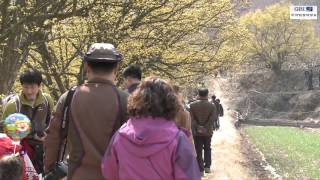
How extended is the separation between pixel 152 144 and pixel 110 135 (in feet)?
2.04

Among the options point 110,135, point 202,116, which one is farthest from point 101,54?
point 202,116

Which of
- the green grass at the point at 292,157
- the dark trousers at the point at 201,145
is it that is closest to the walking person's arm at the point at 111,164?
the dark trousers at the point at 201,145

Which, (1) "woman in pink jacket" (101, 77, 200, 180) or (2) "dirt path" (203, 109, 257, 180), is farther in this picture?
(2) "dirt path" (203, 109, 257, 180)

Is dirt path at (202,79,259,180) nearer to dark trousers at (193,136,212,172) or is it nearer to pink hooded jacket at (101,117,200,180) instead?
dark trousers at (193,136,212,172)

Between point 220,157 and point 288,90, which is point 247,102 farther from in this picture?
point 220,157

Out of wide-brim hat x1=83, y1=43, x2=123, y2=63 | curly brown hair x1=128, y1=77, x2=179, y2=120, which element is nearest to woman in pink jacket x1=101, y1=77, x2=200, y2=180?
curly brown hair x1=128, y1=77, x2=179, y2=120

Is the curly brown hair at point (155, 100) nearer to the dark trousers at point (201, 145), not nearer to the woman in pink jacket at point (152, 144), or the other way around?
the woman in pink jacket at point (152, 144)

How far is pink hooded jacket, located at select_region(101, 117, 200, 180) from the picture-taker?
11.4 feet

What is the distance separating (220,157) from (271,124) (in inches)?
1132

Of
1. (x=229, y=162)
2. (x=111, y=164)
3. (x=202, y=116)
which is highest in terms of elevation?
(x=111, y=164)

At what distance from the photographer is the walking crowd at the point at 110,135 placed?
11.5 feet

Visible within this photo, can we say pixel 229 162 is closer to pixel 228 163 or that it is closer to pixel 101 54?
pixel 228 163

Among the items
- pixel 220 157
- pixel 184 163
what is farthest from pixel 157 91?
pixel 220 157

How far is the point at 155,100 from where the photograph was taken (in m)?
Result: 3.54
